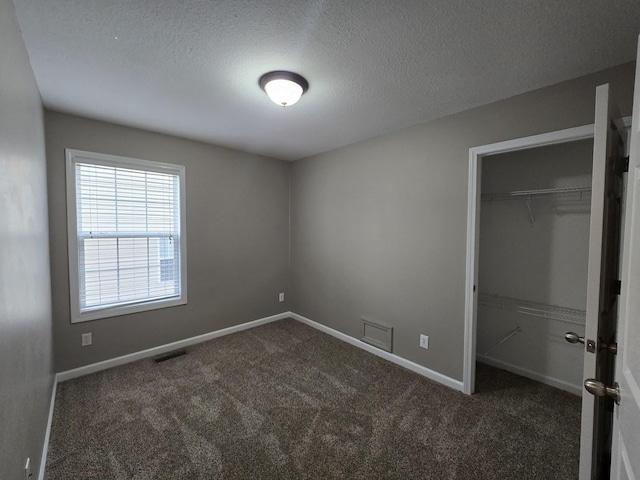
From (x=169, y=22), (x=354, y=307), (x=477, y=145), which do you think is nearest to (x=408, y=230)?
(x=477, y=145)

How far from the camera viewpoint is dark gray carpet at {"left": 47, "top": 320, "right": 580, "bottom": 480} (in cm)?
162

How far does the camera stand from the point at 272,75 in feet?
5.87

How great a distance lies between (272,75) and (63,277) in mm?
2484

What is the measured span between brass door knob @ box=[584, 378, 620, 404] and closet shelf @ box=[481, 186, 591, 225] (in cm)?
198

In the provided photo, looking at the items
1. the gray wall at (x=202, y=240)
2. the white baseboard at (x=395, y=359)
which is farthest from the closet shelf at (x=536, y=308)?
the gray wall at (x=202, y=240)

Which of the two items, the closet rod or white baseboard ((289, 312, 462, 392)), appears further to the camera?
white baseboard ((289, 312, 462, 392))

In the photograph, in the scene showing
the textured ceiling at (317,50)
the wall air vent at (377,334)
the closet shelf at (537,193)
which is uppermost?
the textured ceiling at (317,50)

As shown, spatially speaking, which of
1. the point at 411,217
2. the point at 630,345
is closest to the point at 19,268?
the point at 630,345

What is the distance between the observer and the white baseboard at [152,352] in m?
2.54

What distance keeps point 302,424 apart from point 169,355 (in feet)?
5.84

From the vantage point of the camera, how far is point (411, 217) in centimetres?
273

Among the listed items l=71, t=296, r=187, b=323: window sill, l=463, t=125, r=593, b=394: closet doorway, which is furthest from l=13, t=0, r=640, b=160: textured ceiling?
l=71, t=296, r=187, b=323: window sill

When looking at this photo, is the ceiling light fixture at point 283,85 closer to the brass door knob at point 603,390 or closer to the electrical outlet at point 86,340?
the brass door knob at point 603,390

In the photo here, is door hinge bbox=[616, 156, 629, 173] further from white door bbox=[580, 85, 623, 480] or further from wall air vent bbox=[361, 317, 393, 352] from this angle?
wall air vent bbox=[361, 317, 393, 352]
